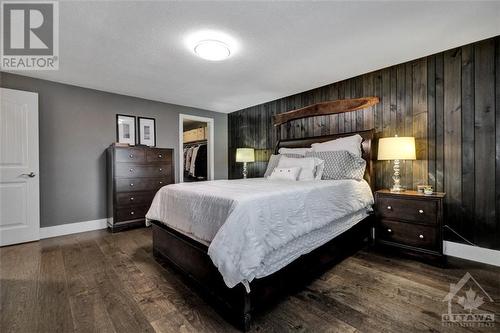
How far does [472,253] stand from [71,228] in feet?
17.1

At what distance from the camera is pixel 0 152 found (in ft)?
9.46

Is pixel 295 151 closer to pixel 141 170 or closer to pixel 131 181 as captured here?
pixel 141 170

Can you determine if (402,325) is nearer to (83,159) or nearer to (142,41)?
(142,41)

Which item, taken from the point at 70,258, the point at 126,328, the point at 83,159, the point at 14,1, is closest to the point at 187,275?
the point at 126,328

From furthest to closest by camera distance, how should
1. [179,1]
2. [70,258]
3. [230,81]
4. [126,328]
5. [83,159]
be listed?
[83,159]
[230,81]
[70,258]
[179,1]
[126,328]

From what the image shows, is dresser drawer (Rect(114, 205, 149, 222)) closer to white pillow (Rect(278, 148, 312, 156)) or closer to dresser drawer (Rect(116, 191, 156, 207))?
dresser drawer (Rect(116, 191, 156, 207))

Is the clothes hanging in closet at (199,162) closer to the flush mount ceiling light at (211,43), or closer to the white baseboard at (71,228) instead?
the white baseboard at (71,228)

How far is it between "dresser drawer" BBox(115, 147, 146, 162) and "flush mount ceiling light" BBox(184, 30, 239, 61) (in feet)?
6.46

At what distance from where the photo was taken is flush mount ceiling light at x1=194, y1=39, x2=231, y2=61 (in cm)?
224

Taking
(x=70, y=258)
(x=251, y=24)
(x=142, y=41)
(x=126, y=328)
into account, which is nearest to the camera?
(x=126, y=328)

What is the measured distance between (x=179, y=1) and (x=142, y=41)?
76 centimetres

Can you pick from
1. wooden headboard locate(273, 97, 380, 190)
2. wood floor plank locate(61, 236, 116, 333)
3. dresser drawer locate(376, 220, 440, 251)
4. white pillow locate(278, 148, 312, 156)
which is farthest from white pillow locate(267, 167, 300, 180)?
wood floor plank locate(61, 236, 116, 333)

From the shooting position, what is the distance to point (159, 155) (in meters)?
3.92

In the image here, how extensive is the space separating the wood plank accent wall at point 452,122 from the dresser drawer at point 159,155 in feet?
9.96
